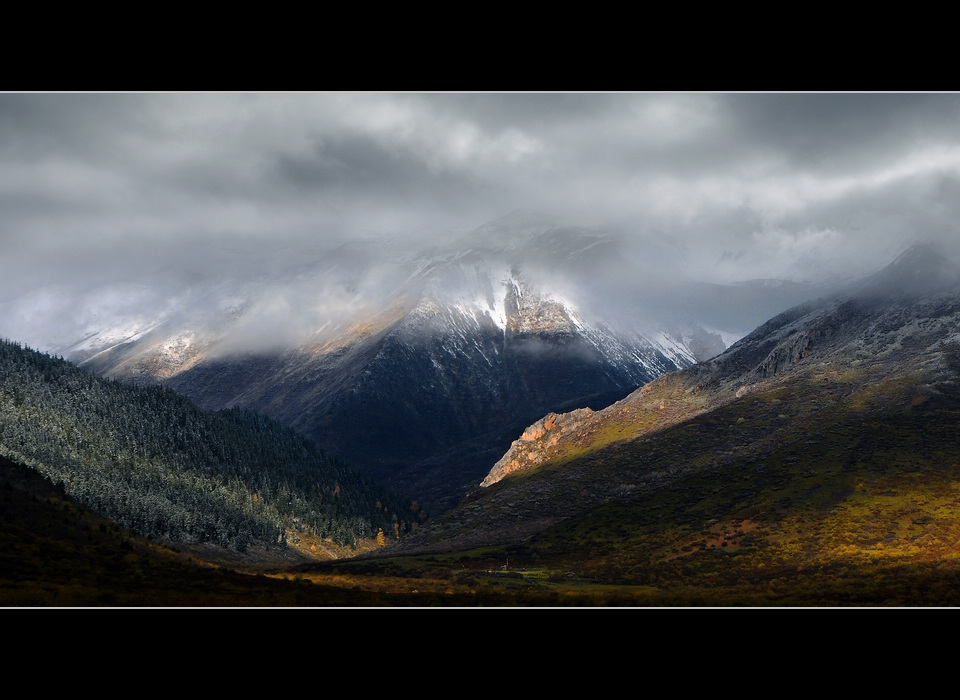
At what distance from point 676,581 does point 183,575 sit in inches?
4379

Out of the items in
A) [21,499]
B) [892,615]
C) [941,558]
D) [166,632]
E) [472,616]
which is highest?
[21,499]

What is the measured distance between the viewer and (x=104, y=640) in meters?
40.5

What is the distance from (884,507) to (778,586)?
62213 millimetres

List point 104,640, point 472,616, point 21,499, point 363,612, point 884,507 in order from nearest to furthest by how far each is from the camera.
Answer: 1. point 104,640
2. point 472,616
3. point 363,612
4. point 21,499
5. point 884,507

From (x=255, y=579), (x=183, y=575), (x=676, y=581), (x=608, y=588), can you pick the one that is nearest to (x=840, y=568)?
(x=676, y=581)

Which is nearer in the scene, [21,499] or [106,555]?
[106,555]

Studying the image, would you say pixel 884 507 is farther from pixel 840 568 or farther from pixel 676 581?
pixel 676 581

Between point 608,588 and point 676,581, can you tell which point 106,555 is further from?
point 676,581

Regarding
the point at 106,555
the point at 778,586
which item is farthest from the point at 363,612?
the point at 778,586

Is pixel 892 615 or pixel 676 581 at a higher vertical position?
pixel 892 615

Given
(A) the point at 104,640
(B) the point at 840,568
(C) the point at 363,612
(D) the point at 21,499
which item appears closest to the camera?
(A) the point at 104,640

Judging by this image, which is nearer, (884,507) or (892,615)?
(892,615)

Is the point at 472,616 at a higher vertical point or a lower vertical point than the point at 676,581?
higher

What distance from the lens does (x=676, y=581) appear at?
177875mm
